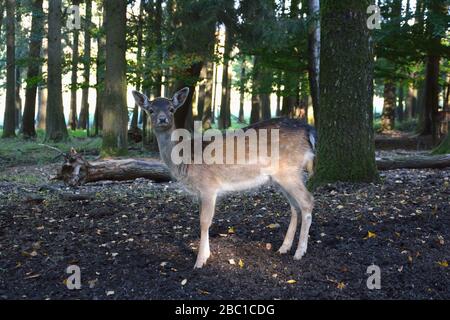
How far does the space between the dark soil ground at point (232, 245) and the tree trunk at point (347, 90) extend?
0.35 meters

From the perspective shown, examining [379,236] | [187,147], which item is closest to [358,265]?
[379,236]

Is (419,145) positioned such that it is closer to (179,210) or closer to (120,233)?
(179,210)

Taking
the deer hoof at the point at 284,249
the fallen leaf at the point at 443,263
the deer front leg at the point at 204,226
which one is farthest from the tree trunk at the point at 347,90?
the deer front leg at the point at 204,226

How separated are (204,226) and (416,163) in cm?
575

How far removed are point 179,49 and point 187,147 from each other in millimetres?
10306

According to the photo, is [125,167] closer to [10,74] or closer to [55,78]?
[55,78]

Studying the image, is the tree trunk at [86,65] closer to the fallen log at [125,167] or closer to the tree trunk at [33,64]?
the tree trunk at [33,64]

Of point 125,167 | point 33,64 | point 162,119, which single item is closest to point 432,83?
point 125,167

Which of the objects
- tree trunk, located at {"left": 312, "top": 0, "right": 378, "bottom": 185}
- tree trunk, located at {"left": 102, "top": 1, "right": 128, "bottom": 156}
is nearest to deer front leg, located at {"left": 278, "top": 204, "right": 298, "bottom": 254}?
tree trunk, located at {"left": 312, "top": 0, "right": 378, "bottom": 185}

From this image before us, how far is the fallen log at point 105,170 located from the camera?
28.4 feet

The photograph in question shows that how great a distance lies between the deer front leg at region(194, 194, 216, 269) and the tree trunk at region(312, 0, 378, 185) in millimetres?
2897

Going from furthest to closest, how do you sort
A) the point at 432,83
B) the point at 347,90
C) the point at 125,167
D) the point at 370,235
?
the point at 432,83
the point at 125,167
the point at 347,90
the point at 370,235

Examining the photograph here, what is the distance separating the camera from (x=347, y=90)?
290 inches

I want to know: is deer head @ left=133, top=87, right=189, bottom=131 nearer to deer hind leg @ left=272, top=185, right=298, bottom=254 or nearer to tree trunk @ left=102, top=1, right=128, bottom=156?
deer hind leg @ left=272, top=185, right=298, bottom=254
